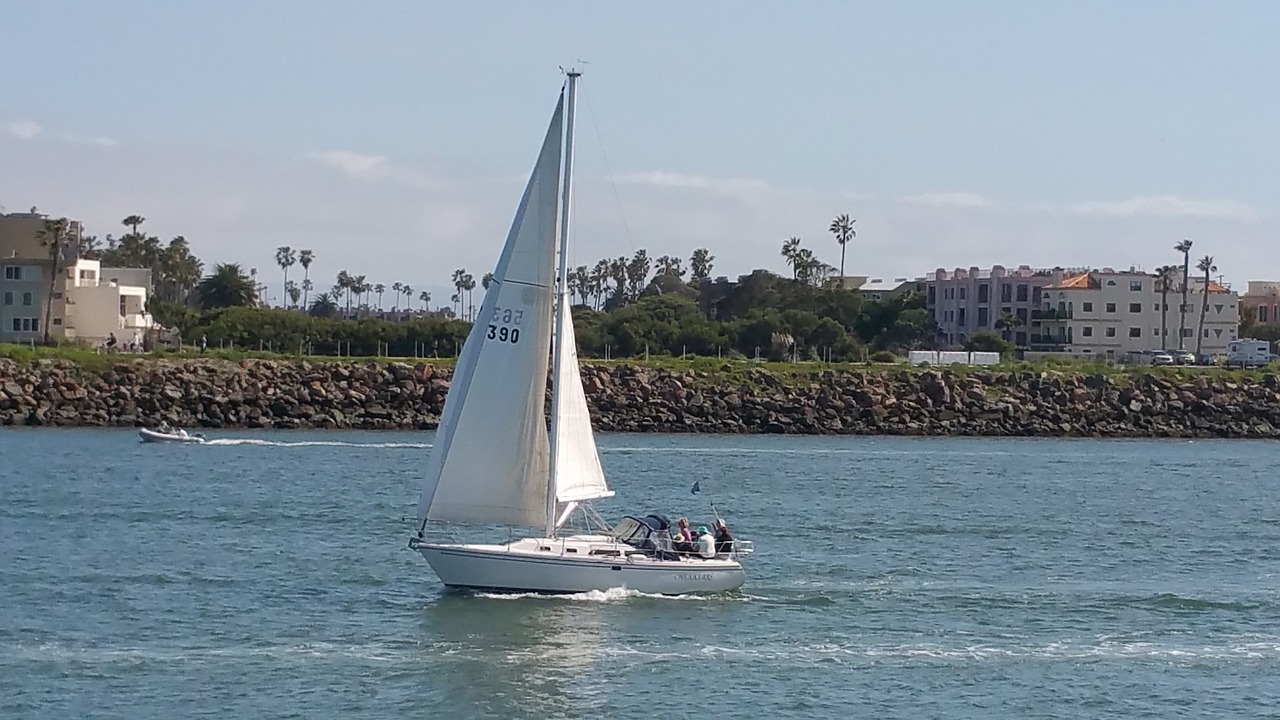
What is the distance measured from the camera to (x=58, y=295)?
128 metres

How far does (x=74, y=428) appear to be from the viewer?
96875 mm

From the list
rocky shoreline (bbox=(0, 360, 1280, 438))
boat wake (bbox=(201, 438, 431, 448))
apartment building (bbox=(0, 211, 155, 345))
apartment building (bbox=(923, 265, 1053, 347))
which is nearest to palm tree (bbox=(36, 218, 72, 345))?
apartment building (bbox=(0, 211, 155, 345))

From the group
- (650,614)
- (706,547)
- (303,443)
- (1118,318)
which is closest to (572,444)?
(706,547)

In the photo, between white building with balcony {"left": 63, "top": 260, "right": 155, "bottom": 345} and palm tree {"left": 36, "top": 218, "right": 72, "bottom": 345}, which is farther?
white building with balcony {"left": 63, "top": 260, "right": 155, "bottom": 345}

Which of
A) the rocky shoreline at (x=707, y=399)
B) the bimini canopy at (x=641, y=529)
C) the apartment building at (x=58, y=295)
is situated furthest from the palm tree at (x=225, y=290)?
the bimini canopy at (x=641, y=529)

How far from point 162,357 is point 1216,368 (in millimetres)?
70690

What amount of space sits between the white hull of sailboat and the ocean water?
326mm

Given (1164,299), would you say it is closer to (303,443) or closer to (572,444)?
(303,443)

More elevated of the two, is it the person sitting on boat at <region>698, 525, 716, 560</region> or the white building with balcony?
the white building with balcony

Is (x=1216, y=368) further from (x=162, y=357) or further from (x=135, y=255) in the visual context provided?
(x=135, y=255)

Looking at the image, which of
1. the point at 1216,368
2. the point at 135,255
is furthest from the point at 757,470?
the point at 135,255

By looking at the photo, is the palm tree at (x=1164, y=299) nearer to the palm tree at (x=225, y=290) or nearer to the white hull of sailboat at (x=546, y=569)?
the palm tree at (x=225, y=290)

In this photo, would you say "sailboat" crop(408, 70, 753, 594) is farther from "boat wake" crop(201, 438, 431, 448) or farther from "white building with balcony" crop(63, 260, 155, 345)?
"white building with balcony" crop(63, 260, 155, 345)

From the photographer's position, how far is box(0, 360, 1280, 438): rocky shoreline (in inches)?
3971
